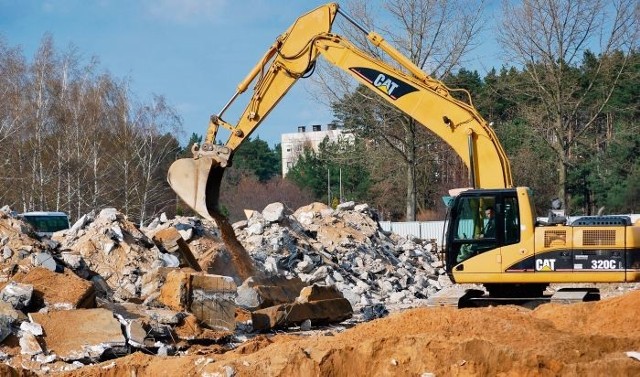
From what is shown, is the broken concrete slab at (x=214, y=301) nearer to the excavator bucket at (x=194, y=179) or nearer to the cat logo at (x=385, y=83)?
the excavator bucket at (x=194, y=179)

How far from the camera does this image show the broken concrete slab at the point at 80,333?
1120cm

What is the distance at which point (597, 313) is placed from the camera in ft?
36.0

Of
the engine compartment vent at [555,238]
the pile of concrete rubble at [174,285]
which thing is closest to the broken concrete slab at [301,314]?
the pile of concrete rubble at [174,285]

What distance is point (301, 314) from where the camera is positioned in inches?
580

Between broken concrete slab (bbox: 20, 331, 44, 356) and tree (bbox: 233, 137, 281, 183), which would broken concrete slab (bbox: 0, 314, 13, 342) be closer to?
broken concrete slab (bbox: 20, 331, 44, 356)

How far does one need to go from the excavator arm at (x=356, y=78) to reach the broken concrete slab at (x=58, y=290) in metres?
2.52

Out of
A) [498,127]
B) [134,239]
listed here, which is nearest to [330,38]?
[134,239]

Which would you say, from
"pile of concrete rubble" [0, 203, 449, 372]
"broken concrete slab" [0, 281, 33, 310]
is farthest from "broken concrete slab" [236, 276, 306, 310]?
"broken concrete slab" [0, 281, 33, 310]

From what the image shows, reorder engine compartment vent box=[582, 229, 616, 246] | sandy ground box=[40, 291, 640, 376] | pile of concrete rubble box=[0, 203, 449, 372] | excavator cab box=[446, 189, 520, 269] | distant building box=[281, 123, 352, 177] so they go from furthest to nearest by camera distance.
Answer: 1. distant building box=[281, 123, 352, 177]
2. excavator cab box=[446, 189, 520, 269]
3. engine compartment vent box=[582, 229, 616, 246]
4. pile of concrete rubble box=[0, 203, 449, 372]
5. sandy ground box=[40, 291, 640, 376]

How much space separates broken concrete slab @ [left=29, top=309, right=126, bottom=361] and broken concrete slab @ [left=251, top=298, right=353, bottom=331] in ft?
9.22

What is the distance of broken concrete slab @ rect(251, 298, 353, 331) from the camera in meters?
14.1

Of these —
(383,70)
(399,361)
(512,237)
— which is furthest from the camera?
(383,70)

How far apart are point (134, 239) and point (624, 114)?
33500mm

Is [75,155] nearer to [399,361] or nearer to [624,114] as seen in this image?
[624,114]
